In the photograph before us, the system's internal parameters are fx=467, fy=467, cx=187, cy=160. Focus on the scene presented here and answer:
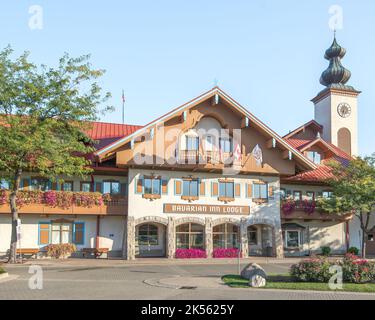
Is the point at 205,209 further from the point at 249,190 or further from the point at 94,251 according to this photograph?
the point at 94,251

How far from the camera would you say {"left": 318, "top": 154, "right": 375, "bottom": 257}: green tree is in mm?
33719

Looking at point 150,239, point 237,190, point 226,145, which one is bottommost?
point 150,239

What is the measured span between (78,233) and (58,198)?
10.8 ft

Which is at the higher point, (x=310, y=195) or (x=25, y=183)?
(x=25, y=183)

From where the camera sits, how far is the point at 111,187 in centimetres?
3381

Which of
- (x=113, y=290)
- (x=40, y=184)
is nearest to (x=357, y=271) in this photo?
(x=113, y=290)

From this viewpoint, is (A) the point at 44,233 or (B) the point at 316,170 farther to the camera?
(B) the point at 316,170

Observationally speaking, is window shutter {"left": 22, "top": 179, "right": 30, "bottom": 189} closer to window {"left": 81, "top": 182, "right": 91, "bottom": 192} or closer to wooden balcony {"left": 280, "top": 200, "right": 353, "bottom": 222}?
window {"left": 81, "top": 182, "right": 91, "bottom": 192}

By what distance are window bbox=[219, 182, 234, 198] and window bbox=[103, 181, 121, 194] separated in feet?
24.7

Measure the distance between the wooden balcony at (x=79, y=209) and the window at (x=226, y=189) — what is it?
23.2ft

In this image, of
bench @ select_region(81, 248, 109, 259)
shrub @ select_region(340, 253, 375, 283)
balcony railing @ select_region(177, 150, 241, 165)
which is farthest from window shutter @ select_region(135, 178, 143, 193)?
shrub @ select_region(340, 253, 375, 283)

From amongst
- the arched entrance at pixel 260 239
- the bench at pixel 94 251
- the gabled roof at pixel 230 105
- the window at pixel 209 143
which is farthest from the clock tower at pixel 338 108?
the bench at pixel 94 251
